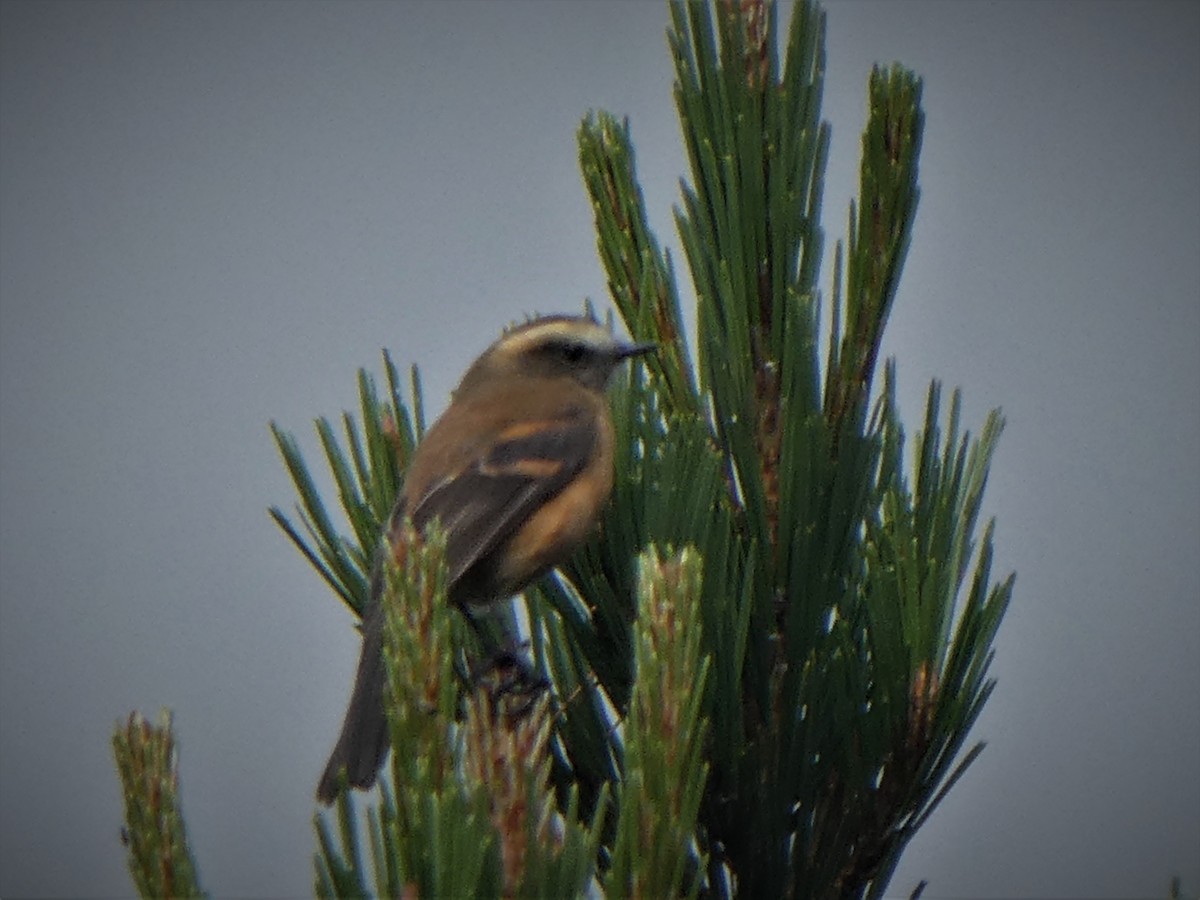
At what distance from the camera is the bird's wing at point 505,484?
1.98 metres

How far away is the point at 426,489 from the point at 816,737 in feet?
2.06

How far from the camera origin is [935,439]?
1324 mm

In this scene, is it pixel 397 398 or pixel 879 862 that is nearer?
pixel 879 862

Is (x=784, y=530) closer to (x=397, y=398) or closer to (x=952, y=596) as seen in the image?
(x=952, y=596)

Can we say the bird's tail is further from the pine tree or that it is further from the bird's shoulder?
the bird's shoulder

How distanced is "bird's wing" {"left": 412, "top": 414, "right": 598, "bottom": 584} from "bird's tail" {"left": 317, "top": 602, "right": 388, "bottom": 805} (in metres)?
0.47

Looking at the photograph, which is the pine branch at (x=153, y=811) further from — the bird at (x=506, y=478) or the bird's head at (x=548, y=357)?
the bird's head at (x=548, y=357)

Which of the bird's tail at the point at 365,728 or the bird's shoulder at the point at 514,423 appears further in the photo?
the bird's shoulder at the point at 514,423

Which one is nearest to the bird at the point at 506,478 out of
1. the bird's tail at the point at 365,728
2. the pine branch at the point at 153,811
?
the bird's tail at the point at 365,728

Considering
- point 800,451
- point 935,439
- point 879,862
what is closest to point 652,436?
point 800,451

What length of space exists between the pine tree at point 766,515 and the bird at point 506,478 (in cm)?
8

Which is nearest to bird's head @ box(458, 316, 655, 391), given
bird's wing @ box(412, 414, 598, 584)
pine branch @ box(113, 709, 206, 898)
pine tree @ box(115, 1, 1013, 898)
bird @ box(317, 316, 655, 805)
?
bird @ box(317, 316, 655, 805)

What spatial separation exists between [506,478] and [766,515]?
89cm

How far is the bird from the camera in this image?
4.28ft
